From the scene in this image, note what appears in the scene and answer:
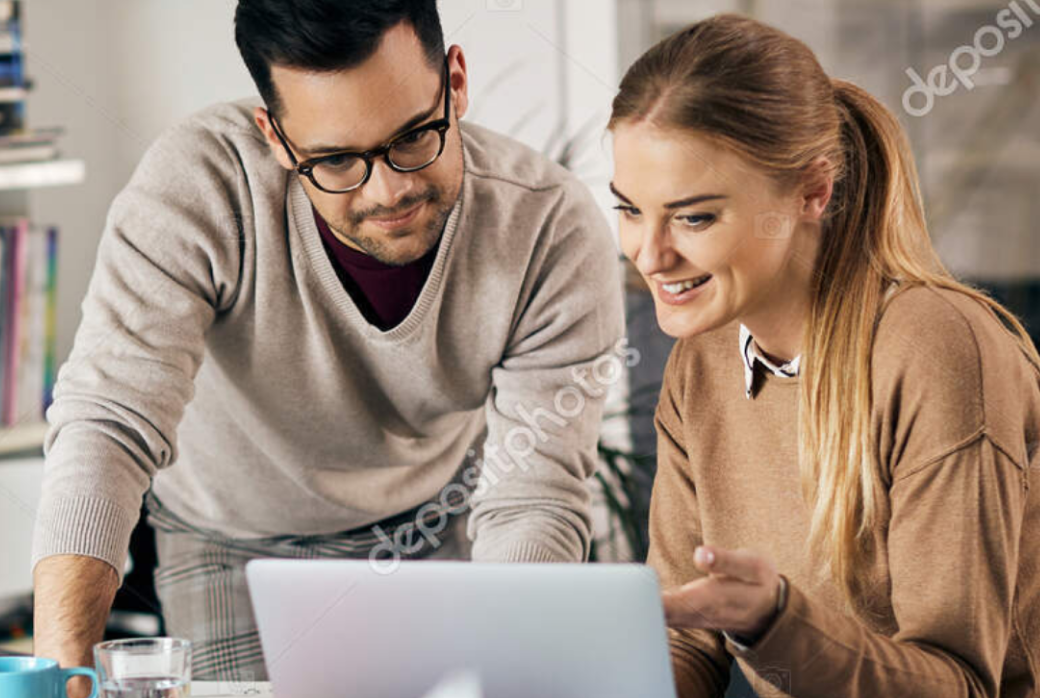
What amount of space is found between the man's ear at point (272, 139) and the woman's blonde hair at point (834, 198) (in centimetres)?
47

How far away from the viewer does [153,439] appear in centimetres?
145

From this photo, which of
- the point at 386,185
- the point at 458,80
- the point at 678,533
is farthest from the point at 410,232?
the point at 678,533

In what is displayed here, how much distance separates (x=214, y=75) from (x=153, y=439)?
495 mm

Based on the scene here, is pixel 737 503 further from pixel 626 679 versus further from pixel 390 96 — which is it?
pixel 390 96

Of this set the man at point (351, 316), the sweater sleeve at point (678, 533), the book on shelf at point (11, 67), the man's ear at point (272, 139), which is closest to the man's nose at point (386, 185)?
the man at point (351, 316)

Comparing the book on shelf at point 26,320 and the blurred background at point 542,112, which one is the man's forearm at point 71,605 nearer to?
the blurred background at point 542,112

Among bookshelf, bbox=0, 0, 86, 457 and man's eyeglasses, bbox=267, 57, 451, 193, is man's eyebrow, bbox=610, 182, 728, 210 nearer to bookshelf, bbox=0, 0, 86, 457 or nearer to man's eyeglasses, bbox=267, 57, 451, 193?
man's eyeglasses, bbox=267, 57, 451, 193

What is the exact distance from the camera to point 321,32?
53.1 inches

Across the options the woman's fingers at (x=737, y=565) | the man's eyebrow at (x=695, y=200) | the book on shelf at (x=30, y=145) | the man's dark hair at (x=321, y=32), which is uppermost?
the man's dark hair at (x=321, y=32)

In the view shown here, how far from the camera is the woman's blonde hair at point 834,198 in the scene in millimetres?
1161

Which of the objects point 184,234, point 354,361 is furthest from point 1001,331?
point 184,234

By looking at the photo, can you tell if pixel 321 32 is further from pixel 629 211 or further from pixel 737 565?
pixel 737 565

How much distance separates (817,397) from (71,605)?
32.4 inches

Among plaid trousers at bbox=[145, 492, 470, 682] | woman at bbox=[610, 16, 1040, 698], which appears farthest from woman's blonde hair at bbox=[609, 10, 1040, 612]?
plaid trousers at bbox=[145, 492, 470, 682]
